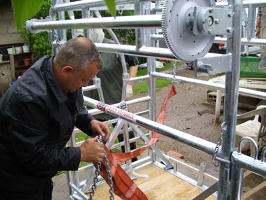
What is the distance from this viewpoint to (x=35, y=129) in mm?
1720

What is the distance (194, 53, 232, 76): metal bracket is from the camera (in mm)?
1146

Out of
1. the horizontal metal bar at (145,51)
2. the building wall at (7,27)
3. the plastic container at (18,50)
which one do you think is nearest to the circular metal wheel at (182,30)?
the horizontal metal bar at (145,51)

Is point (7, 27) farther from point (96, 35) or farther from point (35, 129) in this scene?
point (35, 129)

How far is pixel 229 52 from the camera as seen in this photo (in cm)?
124

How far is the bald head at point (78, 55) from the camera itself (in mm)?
1775

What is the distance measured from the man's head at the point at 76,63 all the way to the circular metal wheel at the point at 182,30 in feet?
2.45

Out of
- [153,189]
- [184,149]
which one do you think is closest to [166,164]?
[153,189]

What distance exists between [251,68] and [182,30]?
6.11 meters

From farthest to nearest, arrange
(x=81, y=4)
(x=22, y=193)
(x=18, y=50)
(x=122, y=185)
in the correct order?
(x=18, y=50) < (x=81, y=4) < (x=122, y=185) < (x=22, y=193)

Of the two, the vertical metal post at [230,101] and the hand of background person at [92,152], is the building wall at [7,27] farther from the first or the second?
the vertical metal post at [230,101]

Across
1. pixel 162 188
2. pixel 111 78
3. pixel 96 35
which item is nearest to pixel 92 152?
pixel 162 188

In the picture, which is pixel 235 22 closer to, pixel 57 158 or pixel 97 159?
pixel 97 159

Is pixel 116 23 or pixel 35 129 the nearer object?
pixel 116 23

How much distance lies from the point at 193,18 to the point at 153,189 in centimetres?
239
